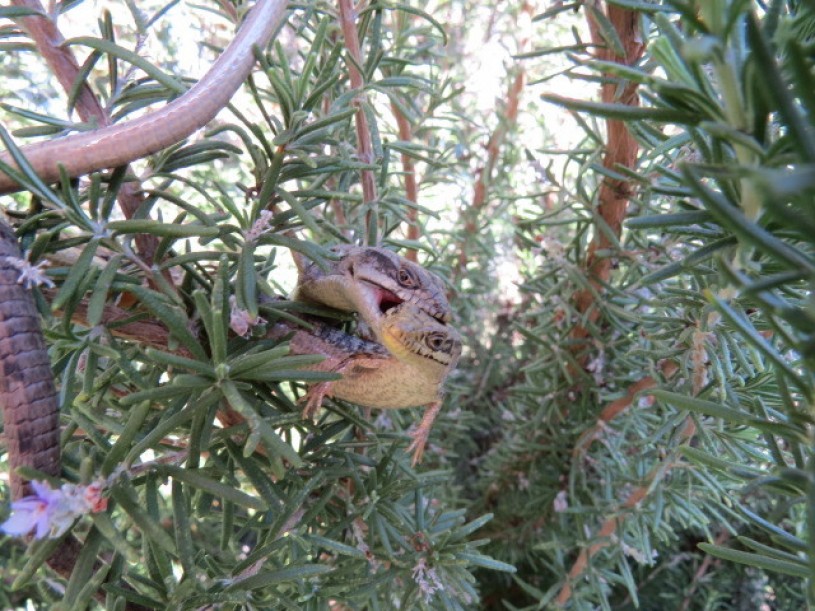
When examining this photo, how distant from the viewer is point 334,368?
0.69 m

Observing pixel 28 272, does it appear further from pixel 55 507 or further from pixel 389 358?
pixel 389 358

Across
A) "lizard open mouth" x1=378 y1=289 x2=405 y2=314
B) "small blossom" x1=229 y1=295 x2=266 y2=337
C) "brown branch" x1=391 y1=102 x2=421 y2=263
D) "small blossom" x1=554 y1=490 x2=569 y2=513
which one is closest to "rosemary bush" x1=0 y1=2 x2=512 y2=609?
"small blossom" x1=229 y1=295 x2=266 y2=337

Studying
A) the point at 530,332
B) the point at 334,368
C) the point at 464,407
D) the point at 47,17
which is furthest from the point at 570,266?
the point at 47,17

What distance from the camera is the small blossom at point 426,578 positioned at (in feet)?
2.37

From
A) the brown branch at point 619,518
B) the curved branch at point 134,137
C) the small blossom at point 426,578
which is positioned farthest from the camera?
the brown branch at point 619,518

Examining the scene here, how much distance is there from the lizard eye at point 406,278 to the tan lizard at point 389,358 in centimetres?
3

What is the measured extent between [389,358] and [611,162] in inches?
19.2

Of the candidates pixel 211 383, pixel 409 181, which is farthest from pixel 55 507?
pixel 409 181

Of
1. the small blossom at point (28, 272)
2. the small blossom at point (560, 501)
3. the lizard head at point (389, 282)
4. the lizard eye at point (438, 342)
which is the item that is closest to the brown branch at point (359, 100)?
the lizard head at point (389, 282)

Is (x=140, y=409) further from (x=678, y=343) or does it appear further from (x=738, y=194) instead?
(x=678, y=343)

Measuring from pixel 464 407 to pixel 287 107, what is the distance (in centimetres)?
101

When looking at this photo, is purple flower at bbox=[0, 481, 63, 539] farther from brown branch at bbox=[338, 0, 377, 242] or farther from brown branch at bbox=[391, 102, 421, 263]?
brown branch at bbox=[391, 102, 421, 263]

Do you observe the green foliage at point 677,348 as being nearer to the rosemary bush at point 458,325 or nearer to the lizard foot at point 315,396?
the rosemary bush at point 458,325

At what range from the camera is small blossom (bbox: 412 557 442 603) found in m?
0.72
